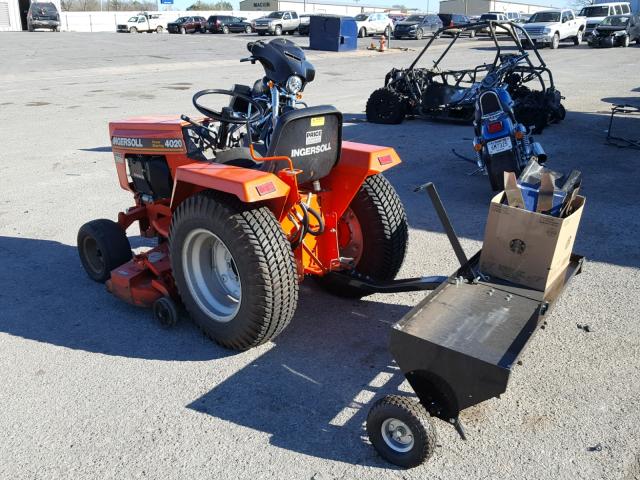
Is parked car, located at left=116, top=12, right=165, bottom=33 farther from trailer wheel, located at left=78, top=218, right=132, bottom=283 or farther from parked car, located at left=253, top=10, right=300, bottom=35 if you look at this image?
trailer wheel, located at left=78, top=218, right=132, bottom=283

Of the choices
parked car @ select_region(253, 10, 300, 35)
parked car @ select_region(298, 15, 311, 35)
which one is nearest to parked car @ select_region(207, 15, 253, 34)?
parked car @ select_region(253, 10, 300, 35)

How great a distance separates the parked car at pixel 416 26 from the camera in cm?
3584

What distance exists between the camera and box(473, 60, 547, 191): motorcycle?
6.66 meters

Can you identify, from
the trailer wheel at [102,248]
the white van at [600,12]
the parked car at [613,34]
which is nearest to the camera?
the trailer wheel at [102,248]

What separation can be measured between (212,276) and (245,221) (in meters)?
0.68

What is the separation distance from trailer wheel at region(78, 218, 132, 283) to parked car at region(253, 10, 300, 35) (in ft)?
118

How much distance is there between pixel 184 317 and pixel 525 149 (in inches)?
171

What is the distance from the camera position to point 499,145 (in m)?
6.70

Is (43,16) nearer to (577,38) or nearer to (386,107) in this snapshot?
(577,38)

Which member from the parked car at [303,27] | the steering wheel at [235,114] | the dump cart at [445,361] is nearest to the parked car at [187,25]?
the parked car at [303,27]

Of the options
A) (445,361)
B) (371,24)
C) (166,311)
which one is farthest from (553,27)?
(445,361)

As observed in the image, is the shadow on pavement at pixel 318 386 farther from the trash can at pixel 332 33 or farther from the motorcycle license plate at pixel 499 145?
the trash can at pixel 332 33

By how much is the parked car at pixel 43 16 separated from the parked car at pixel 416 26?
79.1 ft

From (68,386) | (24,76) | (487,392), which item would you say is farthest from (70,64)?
(487,392)
